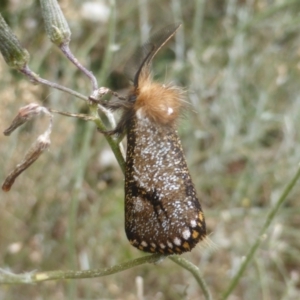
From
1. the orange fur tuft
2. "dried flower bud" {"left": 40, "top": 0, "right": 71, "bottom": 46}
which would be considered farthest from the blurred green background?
the orange fur tuft

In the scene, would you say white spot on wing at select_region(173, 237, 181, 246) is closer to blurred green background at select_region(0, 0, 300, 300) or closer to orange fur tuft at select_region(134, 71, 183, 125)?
orange fur tuft at select_region(134, 71, 183, 125)

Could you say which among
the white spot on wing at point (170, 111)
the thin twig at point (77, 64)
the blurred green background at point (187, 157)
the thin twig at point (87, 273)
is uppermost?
the blurred green background at point (187, 157)

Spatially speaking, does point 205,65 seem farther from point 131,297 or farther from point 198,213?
point 198,213

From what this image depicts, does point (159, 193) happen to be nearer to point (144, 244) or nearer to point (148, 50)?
point (144, 244)

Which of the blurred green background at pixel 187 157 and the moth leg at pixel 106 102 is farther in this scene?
the blurred green background at pixel 187 157

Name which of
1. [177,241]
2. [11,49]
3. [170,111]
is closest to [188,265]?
[177,241]

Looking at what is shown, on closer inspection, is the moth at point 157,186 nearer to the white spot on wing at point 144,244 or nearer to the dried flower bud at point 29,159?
the white spot on wing at point 144,244

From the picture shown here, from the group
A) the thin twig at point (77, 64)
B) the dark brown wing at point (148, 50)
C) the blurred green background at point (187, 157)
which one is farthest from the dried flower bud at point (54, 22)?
the blurred green background at point (187, 157)
